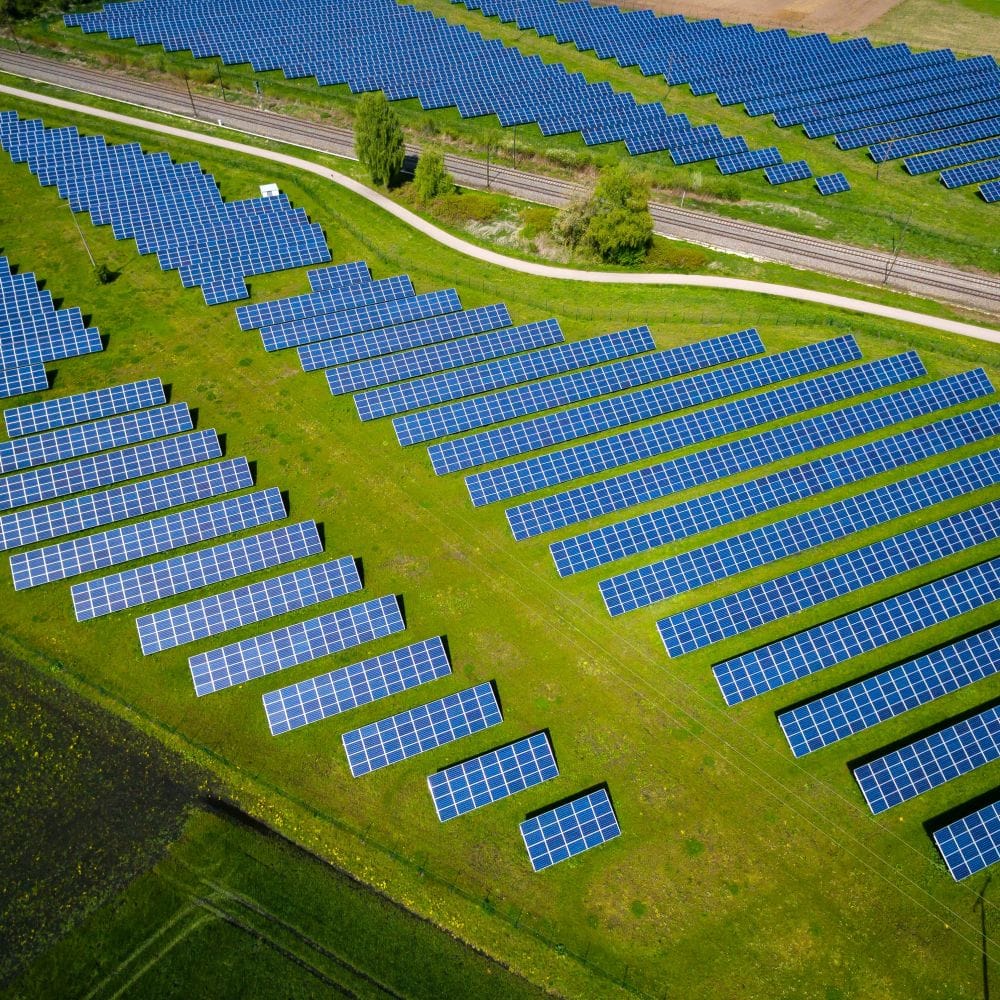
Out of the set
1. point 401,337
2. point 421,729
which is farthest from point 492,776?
point 401,337

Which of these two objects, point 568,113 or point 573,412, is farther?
point 568,113

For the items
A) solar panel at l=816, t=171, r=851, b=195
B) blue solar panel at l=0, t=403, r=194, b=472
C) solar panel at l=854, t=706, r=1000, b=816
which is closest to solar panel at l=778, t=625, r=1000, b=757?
solar panel at l=854, t=706, r=1000, b=816

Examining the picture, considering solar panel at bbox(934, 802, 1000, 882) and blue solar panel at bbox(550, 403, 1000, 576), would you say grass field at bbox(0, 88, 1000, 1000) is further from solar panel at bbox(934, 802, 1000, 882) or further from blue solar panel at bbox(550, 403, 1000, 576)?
blue solar panel at bbox(550, 403, 1000, 576)

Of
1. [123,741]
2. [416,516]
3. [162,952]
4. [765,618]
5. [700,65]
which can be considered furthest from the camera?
[700,65]

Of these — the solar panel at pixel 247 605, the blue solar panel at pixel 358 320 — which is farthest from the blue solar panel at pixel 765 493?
the blue solar panel at pixel 358 320

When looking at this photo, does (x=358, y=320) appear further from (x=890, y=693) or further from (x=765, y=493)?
(x=890, y=693)

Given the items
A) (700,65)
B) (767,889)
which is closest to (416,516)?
(767,889)

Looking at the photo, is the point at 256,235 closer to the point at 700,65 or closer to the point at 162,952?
the point at 162,952
